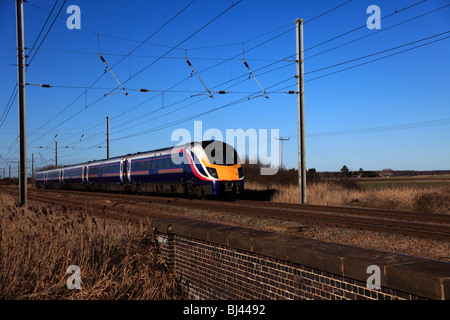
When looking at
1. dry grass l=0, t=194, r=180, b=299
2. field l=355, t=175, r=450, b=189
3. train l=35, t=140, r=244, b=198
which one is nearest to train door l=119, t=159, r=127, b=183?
train l=35, t=140, r=244, b=198

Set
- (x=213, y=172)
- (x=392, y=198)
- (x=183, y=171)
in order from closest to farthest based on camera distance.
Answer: (x=392, y=198)
(x=213, y=172)
(x=183, y=171)

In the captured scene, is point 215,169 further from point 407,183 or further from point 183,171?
point 407,183

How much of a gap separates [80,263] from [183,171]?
1432 cm

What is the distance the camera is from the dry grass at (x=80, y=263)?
5051 mm

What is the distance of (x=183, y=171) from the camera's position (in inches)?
788

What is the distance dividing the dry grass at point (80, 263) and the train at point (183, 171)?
430 inches

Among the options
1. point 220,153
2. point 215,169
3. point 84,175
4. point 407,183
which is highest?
point 220,153

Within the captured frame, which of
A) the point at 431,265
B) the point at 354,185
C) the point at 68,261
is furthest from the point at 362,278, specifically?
the point at 354,185

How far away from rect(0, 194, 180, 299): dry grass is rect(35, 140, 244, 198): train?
430 inches

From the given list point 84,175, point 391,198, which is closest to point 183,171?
point 391,198

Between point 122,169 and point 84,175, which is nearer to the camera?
point 122,169

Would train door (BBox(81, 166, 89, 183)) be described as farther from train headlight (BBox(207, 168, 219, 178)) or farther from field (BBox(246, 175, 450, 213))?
train headlight (BBox(207, 168, 219, 178))

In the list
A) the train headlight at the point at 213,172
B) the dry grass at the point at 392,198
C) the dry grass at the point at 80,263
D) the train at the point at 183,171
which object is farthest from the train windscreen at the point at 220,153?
the dry grass at the point at 80,263

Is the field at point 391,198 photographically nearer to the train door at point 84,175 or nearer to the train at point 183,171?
the train at point 183,171
